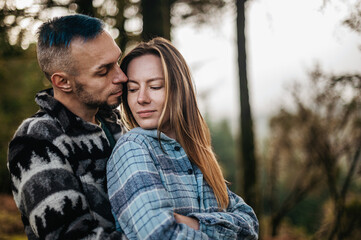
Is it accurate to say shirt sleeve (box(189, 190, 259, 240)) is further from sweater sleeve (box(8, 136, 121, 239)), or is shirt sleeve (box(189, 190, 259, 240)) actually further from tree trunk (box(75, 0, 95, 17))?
tree trunk (box(75, 0, 95, 17))

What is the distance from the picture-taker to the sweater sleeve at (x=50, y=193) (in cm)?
168

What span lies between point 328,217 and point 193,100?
11592 millimetres

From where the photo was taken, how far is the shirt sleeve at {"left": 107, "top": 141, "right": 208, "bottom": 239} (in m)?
1.64

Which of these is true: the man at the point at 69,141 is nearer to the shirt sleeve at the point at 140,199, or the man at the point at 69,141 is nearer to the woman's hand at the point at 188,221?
the shirt sleeve at the point at 140,199

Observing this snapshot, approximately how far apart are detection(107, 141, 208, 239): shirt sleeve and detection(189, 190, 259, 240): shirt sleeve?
81mm

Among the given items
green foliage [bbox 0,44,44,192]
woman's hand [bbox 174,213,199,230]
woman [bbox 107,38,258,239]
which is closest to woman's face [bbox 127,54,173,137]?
woman [bbox 107,38,258,239]

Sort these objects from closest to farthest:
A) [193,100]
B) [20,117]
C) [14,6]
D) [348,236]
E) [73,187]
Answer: [73,187], [193,100], [14,6], [348,236], [20,117]

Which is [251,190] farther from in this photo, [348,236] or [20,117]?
[20,117]

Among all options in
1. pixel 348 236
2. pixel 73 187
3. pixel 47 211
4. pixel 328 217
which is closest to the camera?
pixel 47 211

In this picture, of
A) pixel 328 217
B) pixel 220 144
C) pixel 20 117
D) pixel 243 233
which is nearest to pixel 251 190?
pixel 243 233

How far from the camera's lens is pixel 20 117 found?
16656mm

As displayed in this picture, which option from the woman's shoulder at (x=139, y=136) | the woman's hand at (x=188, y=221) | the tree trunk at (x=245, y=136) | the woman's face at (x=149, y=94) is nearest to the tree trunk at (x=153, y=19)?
the woman's face at (x=149, y=94)

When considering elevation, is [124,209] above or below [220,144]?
above

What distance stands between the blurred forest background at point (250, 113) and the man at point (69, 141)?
5.14 ft
